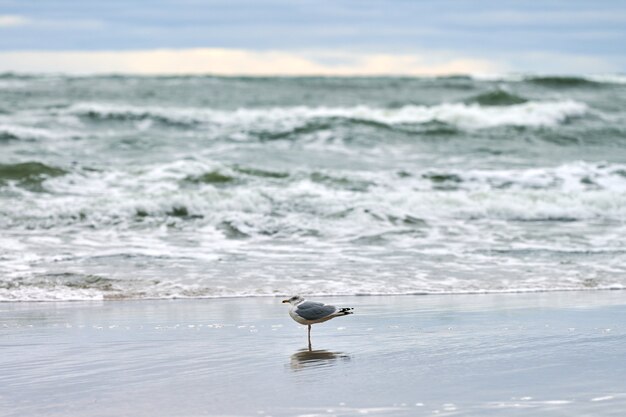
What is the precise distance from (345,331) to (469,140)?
52.3 feet

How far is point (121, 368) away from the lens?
5.87 metres

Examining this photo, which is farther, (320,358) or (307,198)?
(307,198)

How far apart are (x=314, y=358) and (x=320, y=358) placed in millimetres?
36

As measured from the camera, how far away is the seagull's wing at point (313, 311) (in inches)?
251

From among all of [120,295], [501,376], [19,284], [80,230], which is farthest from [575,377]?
[80,230]

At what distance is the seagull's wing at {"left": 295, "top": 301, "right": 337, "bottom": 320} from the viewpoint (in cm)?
638

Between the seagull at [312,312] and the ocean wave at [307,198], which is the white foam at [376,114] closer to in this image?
the ocean wave at [307,198]

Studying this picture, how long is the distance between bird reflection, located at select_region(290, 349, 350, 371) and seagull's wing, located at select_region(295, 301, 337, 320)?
0.71ft

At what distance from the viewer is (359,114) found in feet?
88.0

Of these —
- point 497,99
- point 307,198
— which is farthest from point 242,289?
point 497,99

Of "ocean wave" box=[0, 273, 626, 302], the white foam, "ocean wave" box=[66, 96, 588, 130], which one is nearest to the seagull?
"ocean wave" box=[0, 273, 626, 302]

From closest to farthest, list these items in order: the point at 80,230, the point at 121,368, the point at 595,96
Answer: the point at 121,368 → the point at 80,230 → the point at 595,96

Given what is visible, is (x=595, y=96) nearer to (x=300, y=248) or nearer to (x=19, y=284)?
(x=300, y=248)

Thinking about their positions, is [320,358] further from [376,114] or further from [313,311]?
[376,114]
